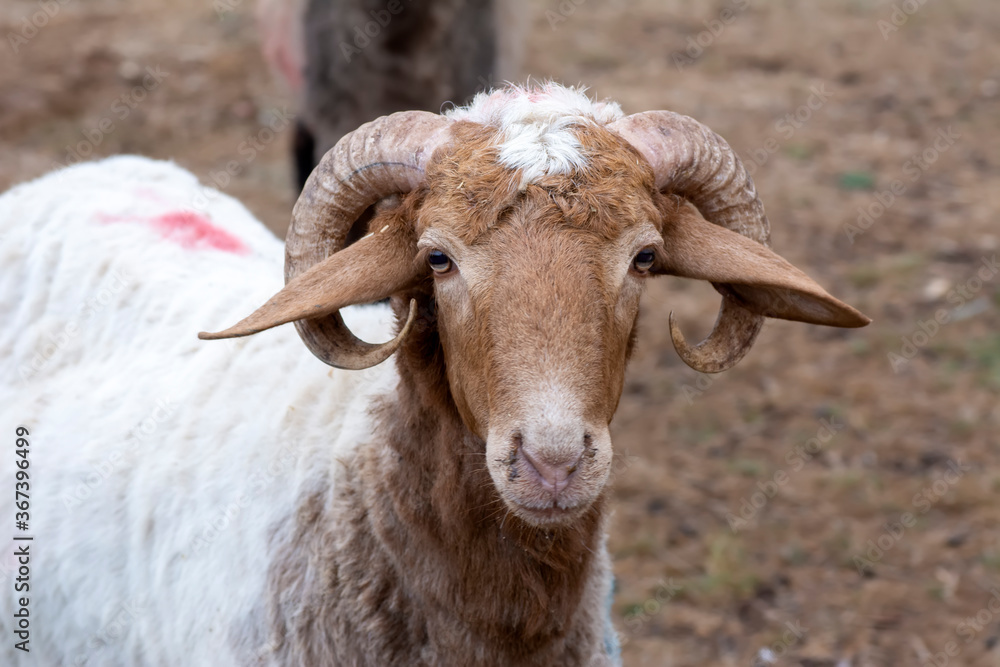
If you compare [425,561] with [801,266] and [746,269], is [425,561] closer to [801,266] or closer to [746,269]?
Result: [746,269]

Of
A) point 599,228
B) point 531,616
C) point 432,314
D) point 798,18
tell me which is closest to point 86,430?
point 432,314

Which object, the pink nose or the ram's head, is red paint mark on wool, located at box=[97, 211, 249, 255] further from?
the pink nose

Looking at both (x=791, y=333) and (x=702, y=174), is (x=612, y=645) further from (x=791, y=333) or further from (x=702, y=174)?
(x=791, y=333)

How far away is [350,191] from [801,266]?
595 cm

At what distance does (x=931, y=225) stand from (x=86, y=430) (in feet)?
23.6

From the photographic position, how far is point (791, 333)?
734cm

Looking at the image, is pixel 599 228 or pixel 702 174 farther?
pixel 702 174

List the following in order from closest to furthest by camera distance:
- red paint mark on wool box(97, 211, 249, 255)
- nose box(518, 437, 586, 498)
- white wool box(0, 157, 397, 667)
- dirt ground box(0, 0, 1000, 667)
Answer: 1. nose box(518, 437, 586, 498)
2. white wool box(0, 157, 397, 667)
3. red paint mark on wool box(97, 211, 249, 255)
4. dirt ground box(0, 0, 1000, 667)

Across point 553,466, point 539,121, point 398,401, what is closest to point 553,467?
point 553,466

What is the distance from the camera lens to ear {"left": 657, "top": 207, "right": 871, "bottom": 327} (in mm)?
2738

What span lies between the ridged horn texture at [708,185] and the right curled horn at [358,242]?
0.58 meters

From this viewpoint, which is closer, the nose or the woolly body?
the nose

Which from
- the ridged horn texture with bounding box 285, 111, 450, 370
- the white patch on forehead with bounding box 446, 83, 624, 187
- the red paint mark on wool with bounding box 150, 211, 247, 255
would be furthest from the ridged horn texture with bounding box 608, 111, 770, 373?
the red paint mark on wool with bounding box 150, 211, 247, 255

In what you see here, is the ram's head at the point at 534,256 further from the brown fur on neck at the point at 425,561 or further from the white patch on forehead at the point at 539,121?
the brown fur on neck at the point at 425,561
